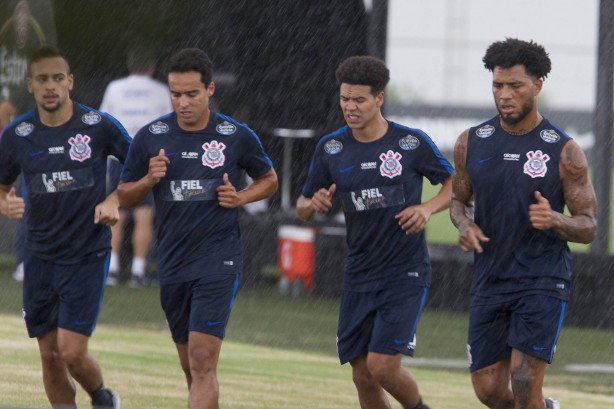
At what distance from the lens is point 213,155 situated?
8375mm

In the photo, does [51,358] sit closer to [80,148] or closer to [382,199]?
[80,148]

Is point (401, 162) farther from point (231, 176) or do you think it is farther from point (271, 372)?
point (271, 372)

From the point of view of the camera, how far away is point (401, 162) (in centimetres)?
841

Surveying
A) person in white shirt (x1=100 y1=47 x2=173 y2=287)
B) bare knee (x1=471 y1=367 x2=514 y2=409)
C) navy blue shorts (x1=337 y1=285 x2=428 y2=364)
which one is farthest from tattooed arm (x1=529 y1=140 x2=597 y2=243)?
person in white shirt (x1=100 y1=47 x2=173 y2=287)

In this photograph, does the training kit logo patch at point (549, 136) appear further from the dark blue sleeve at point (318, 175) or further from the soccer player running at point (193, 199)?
the soccer player running at point (193, 199)

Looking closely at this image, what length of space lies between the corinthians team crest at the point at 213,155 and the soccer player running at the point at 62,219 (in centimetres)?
62

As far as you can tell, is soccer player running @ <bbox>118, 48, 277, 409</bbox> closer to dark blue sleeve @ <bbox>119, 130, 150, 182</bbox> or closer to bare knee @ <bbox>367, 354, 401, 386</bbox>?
dark blue sleeve @ <bbox>119, 130, 150, 182</bbox>

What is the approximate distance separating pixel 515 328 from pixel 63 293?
255cm

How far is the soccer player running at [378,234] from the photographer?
8.30m

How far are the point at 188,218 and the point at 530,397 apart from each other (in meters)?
2.06

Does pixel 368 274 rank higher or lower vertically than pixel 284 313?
higher

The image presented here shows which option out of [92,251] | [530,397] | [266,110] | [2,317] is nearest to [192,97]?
[92,251]

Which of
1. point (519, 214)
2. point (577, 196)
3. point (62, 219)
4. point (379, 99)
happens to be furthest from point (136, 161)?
point (577, 196)

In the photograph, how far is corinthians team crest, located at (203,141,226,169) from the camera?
27.4 ft
